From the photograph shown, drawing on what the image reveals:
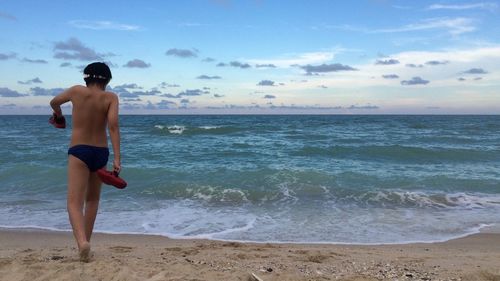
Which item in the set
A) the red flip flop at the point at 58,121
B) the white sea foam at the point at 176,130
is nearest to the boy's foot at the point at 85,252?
the red flip flop at the point at 58,121

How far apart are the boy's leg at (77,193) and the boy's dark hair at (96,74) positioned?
27.6 inches

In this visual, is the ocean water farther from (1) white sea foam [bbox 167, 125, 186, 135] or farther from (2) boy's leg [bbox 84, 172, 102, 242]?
(1) white sea foam [bbox 167, 125, 186, 135]

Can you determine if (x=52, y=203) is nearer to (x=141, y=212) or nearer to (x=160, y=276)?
(x=141, y=212)

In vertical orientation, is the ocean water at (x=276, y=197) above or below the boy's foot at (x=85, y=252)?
below

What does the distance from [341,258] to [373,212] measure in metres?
3.41

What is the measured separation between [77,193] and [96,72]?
110 cm

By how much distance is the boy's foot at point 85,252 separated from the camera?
13.2 feet

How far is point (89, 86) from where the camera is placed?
13.2 ft

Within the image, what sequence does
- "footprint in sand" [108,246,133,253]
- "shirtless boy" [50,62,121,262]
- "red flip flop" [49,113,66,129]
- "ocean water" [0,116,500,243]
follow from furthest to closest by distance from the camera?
"ocean water" [0,116,500,243]
"footprint in sand" [108,246,133,253]
"red flip flop" [49,113,66,129]
"shirtless boy" [50,62,121,262]

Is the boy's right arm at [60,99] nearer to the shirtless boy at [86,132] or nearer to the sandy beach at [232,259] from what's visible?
the shirtless boy at [86,132]

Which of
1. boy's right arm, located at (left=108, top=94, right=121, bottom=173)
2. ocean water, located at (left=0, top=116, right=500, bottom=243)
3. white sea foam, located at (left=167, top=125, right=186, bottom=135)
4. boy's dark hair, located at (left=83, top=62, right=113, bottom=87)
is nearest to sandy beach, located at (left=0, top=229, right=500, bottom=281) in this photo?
ocean water, located at (left=0, top=116, right=500, bottom=243)

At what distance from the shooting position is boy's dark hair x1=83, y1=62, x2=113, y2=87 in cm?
405

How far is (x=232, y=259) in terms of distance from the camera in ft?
16.0

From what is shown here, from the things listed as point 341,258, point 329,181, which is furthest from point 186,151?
point 341,258
